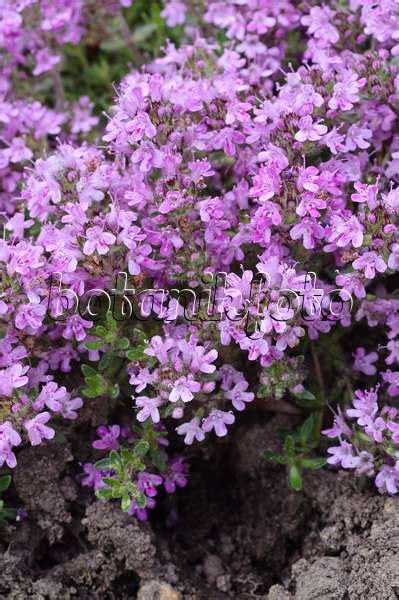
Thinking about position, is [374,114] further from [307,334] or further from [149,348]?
[149,348]

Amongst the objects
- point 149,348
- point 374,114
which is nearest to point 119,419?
point 149,348

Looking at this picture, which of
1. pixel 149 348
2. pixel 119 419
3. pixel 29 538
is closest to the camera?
pixel 149 348

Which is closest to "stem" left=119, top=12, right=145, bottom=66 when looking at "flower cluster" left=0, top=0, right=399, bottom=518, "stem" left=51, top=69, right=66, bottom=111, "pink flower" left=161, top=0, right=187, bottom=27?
"pink flower" left=161, top=0, right=187, bottom=27

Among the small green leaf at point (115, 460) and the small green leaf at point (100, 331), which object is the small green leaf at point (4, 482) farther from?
the small green leaf at point (100, 331)

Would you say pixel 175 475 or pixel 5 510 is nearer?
pixel 5 510

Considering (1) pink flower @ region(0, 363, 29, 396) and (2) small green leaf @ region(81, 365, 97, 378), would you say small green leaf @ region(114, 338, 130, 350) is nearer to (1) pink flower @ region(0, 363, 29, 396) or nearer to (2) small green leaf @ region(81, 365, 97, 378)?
(2) small green leaf @ region(81, 365, 97, 378)

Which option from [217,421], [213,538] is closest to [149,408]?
[217,421]

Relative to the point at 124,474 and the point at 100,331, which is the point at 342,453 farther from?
the point at 100,331
